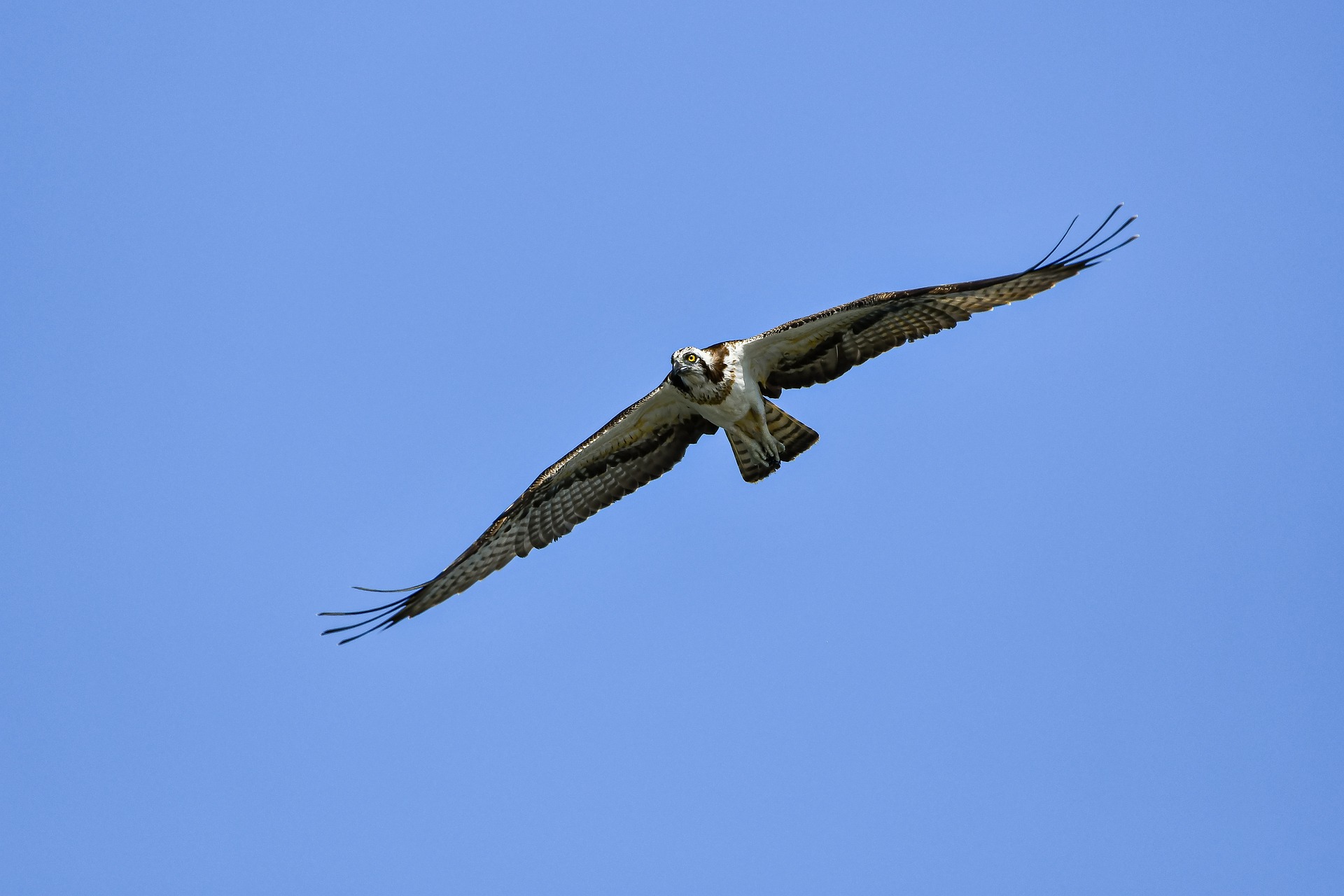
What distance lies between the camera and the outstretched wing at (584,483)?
570 inches

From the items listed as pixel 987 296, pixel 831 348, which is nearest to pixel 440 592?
pixel 831 348

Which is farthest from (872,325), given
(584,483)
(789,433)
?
(584,483)

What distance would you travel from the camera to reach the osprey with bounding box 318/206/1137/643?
43.8 ft

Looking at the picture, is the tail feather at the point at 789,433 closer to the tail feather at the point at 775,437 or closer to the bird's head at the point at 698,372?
the tail feather at the point at 775,437

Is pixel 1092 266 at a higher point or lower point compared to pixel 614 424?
lower

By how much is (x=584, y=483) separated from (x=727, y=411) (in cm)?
208

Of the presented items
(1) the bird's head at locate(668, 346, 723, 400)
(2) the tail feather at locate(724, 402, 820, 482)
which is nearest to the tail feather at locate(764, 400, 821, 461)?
(2) the tail feather at locate(724, 402, 820, 482)

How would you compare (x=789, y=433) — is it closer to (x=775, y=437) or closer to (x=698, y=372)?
(x=775, y=437)

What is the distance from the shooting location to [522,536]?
48.6 ft

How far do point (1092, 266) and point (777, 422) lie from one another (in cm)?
359

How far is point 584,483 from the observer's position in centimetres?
1498

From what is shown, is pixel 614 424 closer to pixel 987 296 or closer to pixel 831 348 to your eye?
pixel 831 348

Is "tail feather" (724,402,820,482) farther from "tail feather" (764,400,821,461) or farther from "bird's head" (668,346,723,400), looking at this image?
"bird's head" (668,346,723,400)

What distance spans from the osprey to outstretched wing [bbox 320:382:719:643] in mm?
11
